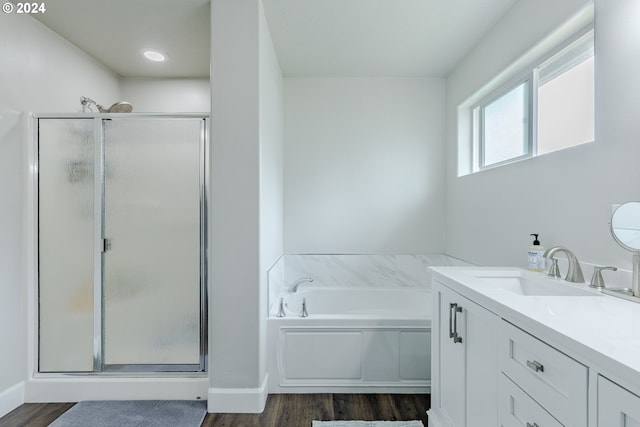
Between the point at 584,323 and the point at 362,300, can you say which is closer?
the point at 584,323

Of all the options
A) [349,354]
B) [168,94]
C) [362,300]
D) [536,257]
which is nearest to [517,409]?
[536,257]

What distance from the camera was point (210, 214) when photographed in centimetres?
208

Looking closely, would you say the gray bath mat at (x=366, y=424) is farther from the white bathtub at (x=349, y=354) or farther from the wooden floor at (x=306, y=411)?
the white bathtub at (x=349, y=354)

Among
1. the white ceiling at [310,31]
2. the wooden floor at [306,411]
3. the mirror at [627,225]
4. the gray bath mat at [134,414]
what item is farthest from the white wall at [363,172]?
the mirror at [627,225]

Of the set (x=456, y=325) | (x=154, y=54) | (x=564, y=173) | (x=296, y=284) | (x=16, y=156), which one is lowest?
(x=296, y=284)

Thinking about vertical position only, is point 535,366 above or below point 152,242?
below

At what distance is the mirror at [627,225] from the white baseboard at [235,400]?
200 cm

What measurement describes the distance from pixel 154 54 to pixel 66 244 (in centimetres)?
166

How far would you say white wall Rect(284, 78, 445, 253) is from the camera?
3.28 metres

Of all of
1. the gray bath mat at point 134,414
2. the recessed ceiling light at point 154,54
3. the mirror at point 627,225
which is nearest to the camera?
the mirror at point 627,225

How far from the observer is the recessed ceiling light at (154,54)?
271 centimetres

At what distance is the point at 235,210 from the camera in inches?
81.7

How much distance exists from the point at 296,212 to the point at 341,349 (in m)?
1.41

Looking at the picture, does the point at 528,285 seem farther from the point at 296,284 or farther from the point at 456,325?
the point at 296,284
